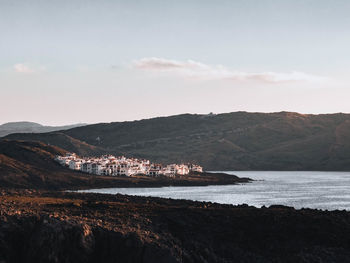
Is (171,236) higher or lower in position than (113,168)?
lower

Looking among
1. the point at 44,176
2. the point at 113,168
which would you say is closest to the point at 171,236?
the point at 44,176

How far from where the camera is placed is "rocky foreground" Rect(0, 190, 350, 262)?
29.0 metres

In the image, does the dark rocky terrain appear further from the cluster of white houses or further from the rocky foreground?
the rocky foreground

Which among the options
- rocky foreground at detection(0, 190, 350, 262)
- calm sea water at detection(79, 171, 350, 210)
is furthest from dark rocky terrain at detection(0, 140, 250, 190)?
rocky foreground at detection(0, 190, 350, 262)

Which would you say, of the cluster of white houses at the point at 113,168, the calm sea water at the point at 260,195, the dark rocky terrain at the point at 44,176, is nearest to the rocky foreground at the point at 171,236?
the calm sea water at the point at 260,195

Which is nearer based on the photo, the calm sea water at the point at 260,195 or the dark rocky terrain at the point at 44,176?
the calm sea water at the point at 260,195

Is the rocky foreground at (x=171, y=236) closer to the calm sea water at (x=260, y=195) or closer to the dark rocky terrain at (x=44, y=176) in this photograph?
the calm sea water at (x=260, y=195)

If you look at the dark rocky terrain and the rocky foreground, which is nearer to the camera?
the rocky foreground

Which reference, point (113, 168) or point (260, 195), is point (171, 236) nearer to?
point (260, 195)

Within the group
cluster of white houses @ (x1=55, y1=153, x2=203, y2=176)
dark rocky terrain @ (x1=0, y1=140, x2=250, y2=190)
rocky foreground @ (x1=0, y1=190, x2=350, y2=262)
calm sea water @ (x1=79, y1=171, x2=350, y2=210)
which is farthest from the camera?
cluster of white houses @ (x1=55, y1=153, x2=203, y2=176)

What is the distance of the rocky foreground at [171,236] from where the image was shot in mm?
28969

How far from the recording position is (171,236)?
35594mm

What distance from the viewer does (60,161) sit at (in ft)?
521

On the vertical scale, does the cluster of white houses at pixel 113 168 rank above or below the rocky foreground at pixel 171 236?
above
